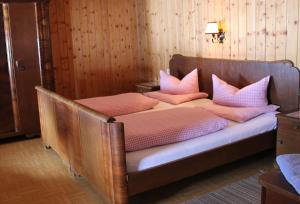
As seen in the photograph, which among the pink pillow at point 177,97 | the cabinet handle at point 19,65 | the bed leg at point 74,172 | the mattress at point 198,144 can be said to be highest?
the cabinet handle at point 19,65

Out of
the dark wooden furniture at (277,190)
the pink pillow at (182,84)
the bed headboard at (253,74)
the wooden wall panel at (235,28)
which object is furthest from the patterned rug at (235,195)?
the pink pillow at (182,84)

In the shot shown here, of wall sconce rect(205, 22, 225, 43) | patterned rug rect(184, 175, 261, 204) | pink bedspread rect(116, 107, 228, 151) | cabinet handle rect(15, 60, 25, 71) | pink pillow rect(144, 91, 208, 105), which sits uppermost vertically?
wall sconce rect(205, 22, 225, 43)

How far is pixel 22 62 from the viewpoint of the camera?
4309mm

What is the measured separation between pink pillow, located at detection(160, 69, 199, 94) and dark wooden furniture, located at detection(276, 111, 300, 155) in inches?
59.6

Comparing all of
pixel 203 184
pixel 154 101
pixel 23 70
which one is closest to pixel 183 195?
pixel 203 184

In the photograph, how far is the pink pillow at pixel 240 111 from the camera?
3299mm

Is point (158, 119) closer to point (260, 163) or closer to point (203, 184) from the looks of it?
point (203, 184)

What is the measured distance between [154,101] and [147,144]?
4.76ft

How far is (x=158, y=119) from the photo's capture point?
10.1ft

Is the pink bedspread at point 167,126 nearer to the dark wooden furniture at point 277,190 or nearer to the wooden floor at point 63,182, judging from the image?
the wooden floor at point 63,182

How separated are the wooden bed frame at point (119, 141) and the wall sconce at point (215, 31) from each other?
26 cm

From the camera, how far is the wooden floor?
291cm

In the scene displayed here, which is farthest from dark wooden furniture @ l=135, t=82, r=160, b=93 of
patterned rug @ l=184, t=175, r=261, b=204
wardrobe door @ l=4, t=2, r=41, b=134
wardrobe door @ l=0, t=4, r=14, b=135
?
patterned rug @ l=184, t=175, r=261, b=204

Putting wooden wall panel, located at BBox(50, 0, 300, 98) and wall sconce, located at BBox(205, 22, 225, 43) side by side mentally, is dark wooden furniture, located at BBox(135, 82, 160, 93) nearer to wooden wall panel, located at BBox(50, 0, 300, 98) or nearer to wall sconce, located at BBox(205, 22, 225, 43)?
wooden wall panel, located at BBox(50, 0, 300, 98)
